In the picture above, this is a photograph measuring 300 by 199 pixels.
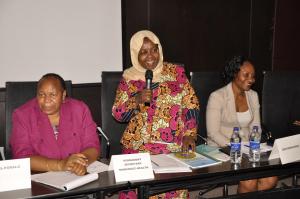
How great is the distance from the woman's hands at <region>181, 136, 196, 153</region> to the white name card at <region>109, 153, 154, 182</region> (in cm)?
40

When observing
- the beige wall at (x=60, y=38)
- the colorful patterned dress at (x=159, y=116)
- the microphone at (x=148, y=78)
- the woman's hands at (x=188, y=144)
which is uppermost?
the beige wall at (x=60, y=38)

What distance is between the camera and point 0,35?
315 cm

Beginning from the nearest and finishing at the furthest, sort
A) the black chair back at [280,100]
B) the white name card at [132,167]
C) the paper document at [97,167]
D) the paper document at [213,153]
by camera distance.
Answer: the white name card at [132,167]
the paper document at [97,167]
the paper document at [213,153]
the black chair back at [280,100]

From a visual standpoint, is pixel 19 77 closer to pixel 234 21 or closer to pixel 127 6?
pixel 127 6

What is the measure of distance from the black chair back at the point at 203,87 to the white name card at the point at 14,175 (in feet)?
6.05

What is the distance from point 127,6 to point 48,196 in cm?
247

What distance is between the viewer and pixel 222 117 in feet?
9.66

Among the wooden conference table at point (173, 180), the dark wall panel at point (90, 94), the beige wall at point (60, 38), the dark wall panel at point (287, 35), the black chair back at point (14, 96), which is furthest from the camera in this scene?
the dark wall panel at point (287, 35)

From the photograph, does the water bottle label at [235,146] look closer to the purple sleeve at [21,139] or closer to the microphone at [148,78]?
the microphone at [148,78]

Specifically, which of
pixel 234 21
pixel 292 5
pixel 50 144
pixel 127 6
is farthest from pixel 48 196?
pixel 292 5

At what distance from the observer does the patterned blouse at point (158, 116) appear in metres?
2.32

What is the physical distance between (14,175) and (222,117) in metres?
1.74

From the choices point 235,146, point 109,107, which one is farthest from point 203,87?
point 235,146

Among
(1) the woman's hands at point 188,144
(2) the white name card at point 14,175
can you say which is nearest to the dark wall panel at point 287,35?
(1) the woman's hands at point 188,144
